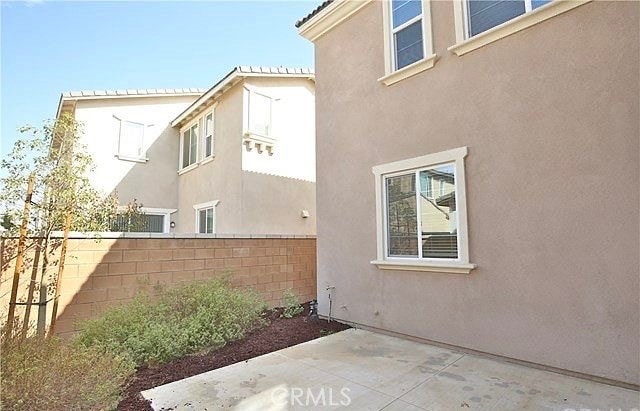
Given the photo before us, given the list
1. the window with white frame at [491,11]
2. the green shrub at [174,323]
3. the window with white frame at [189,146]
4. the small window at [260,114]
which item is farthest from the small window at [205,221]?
the window with white frame at [491,11]

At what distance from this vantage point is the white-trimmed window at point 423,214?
5.66 meters

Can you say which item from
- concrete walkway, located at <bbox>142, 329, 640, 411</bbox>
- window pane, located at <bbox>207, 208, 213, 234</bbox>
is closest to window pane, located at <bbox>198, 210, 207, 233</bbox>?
window pane, located at <bbox>207, 208, 213, 234</bbox>

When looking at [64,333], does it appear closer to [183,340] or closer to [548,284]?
[183,340]

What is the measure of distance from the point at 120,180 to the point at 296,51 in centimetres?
866

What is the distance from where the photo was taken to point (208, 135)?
1348cm

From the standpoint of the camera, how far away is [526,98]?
16.5 ft

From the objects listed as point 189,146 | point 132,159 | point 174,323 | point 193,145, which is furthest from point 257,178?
point 174,323

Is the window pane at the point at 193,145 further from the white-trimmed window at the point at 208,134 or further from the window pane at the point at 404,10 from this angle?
the window pane at the point at 404,10

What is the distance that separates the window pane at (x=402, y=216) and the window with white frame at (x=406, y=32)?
238 cm

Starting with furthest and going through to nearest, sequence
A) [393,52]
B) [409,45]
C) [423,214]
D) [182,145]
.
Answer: [182,145] < [393,52] < [409,45] < [423,214]

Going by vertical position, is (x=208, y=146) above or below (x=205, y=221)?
above

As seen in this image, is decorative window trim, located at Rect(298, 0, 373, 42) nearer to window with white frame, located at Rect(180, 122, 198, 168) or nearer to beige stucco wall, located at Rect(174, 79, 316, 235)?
beige stucco wall, located at Rect(174, 79, 316, 235)

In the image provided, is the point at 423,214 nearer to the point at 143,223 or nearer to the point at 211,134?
the point at 211,134

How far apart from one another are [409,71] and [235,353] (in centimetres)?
596
